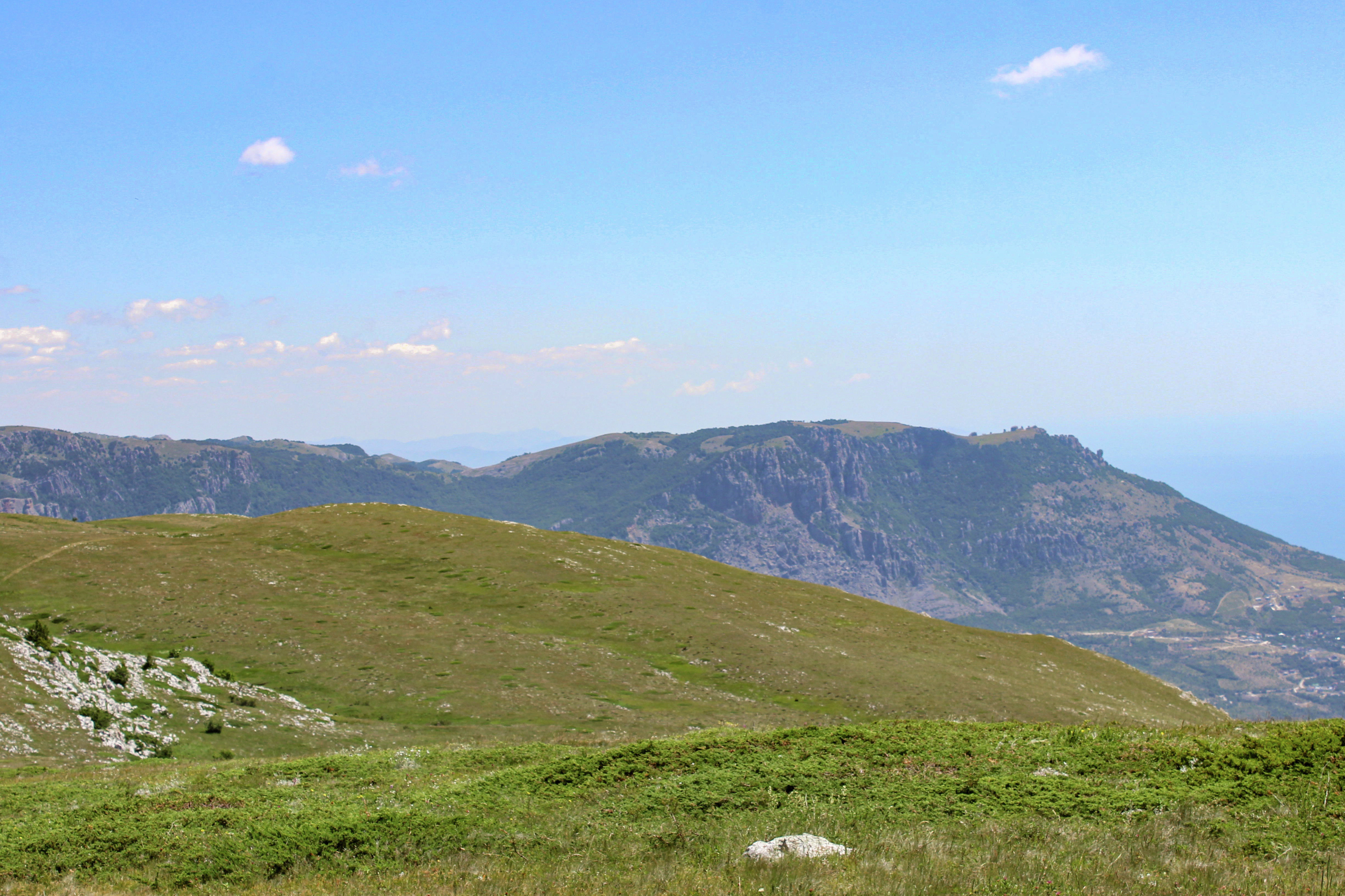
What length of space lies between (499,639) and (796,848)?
44.9 meters

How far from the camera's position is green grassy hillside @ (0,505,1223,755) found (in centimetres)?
4703

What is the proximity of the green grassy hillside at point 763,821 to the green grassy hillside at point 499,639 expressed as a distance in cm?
1573

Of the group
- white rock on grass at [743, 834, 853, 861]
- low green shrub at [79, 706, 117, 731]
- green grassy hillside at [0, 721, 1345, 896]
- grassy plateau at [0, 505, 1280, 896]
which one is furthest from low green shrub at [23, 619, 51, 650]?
white rock on grass at [743, 834, 853, 861]

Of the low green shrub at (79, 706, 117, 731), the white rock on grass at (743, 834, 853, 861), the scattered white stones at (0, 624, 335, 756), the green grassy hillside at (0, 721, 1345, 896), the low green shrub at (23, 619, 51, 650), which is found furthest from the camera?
the low green shrub at (23, 619, 51, 650)

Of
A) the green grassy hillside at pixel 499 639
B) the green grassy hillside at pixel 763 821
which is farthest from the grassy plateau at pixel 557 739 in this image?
the green grassy hillside at pixel 499 639

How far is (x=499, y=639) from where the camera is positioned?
58344 mm

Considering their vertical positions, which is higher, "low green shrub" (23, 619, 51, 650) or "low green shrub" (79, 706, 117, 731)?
"low green shrub" (23, 619, 51, 650)

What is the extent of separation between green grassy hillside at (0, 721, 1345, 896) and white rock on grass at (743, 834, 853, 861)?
414 mm

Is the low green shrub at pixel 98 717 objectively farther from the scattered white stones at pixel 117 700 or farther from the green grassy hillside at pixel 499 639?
the green grassy hillside at pixel 499 639

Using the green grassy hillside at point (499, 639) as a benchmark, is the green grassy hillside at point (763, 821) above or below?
above

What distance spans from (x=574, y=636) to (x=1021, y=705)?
33.1 meters

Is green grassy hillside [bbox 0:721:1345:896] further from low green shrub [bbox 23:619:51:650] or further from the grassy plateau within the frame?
low green shrub [bbox 23:619:51:650]

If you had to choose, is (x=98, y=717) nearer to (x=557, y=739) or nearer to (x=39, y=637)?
(x=39, y=637)

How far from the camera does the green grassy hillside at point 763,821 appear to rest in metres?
15.5
